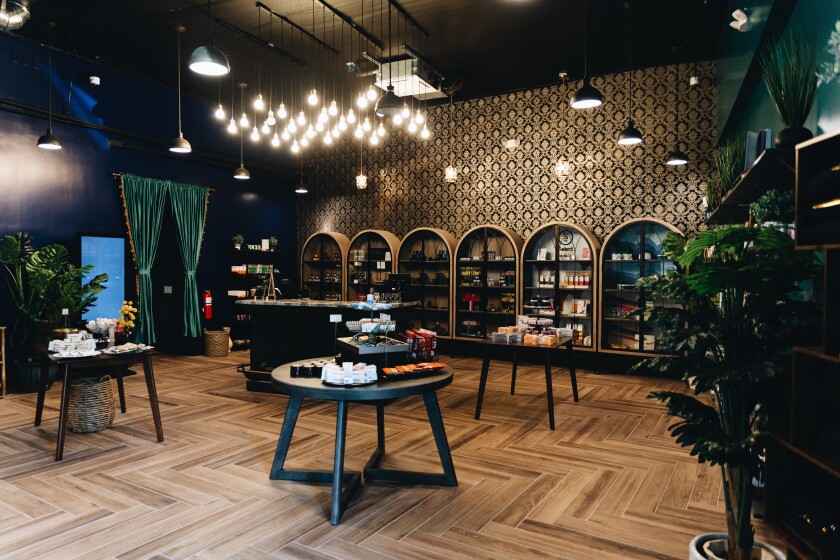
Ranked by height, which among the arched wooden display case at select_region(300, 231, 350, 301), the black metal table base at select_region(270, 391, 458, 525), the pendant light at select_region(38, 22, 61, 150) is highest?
the pendant light at select_region(38, 22, 61, 150)

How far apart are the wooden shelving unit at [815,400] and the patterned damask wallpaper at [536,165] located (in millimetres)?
6079

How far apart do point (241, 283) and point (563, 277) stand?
5.75 metres

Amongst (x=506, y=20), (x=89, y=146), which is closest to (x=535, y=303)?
(x=506, y=20)

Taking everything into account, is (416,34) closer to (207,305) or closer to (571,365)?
(571,365)

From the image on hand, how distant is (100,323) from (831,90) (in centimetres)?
592

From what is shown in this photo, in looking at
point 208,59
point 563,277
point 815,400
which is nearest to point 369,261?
point 563,277

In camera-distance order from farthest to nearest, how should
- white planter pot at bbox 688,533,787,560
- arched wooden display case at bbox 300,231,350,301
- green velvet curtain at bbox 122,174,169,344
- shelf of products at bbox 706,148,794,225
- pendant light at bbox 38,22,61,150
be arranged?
arched wooden display case at bbox 300,231,350,301 < green velvet curtain at bbox 122,174,169,344 < pendant light at bbox 38,22,61,150 < shelf of products at bbox 706,148,794,225 < white planter pot at bbox 688,533,787,560

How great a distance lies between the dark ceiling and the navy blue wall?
1.41 ft

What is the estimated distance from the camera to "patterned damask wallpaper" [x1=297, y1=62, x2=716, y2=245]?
805 cm

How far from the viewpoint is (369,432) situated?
A: 5.01 metres

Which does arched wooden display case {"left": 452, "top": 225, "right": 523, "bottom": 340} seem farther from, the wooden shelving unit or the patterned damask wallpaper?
the wooden shelving unit

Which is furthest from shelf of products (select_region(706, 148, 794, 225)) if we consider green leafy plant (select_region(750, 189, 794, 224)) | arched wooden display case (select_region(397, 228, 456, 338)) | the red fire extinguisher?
the red fire extinguisher

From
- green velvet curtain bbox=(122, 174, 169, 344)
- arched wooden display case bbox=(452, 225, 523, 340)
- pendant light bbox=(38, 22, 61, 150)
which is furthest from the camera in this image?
arched wooden display case bbox=(452, 225, 523, 340)

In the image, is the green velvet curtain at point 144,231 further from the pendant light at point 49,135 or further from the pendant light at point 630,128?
the pendant light at point 630,128
